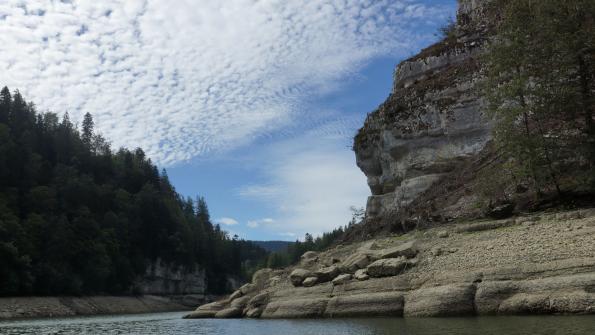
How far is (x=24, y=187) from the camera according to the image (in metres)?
102

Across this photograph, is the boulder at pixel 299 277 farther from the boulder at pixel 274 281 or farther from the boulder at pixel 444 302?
the boulder at pixel 444 302

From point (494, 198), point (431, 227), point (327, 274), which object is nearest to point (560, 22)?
point (494, 198)

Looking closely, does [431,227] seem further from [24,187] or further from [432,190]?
[24,187]

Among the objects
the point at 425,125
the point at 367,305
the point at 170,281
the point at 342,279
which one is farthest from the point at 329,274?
the point at 170,281

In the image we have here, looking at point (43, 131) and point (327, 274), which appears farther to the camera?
point (43, 131)

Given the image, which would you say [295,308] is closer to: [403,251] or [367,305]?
[367,305]

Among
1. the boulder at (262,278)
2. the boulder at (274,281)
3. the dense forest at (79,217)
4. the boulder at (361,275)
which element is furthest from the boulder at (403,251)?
the dense forest at (79,217)

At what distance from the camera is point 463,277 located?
2253cm

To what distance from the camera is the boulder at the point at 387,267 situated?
27.2m

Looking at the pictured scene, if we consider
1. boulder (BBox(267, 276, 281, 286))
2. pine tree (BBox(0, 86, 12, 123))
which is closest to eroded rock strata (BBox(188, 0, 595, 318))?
boulder (BBox(267, 276, 281, 286))

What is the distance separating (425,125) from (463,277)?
109 feet

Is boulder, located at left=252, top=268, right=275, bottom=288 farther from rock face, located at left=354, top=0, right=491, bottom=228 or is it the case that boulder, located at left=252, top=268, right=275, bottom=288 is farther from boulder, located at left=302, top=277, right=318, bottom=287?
rock face, located at left=354, top=0, right=491, bottom=228

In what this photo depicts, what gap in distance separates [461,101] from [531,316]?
117 feet

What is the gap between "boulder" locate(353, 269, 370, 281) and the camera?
2822cm
